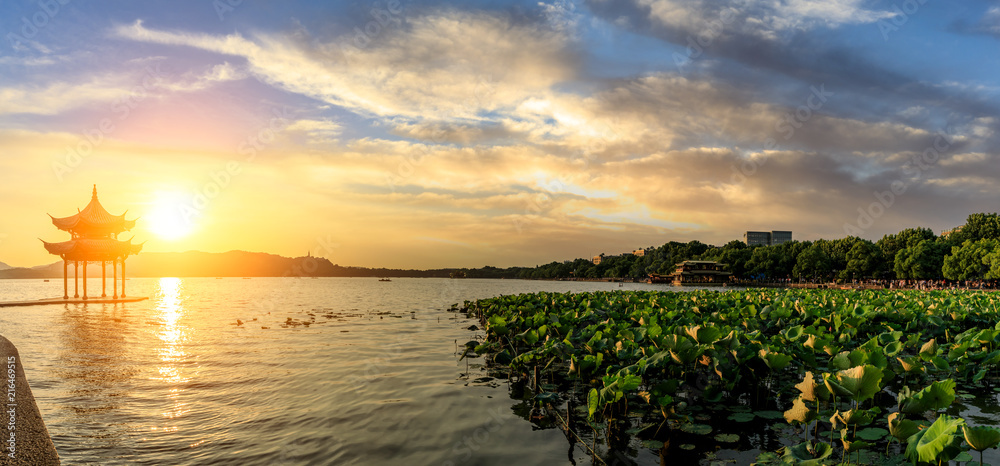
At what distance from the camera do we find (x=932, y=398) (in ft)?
19.4

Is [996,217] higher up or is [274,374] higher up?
[996,217]

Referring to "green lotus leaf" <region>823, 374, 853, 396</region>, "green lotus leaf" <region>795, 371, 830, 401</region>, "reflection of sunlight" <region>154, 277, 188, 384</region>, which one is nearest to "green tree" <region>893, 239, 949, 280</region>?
"green lotus leaf" <region>795, 371, 830, 401</region>

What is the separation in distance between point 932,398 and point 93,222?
61542 millimetres

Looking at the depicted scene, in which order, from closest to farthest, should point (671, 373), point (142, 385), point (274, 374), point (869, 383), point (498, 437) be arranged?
point (869, 383) < point (498, 437) < point (671, 373) < point (142, 385) < point (274, 374)

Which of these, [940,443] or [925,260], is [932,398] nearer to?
[940,443]

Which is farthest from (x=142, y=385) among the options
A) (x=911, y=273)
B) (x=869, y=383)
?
(x=911, y=273)

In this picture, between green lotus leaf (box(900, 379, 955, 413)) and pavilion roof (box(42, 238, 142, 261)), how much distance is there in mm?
59844

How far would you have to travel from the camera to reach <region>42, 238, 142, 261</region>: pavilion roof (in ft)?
156

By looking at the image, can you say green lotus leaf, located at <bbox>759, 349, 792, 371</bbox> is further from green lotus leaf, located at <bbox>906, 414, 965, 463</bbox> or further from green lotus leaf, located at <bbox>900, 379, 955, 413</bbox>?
green lotus leaf, located at <bbox>906, 414, 965, 463</bbox>

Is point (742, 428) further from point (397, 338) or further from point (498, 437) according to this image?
point (397, 338)

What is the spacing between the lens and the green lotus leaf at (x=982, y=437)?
450cm

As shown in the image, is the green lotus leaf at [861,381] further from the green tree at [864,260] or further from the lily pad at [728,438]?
the green tree at [864,260]

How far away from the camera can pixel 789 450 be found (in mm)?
5438

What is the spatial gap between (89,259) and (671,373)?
57760 millimetres
